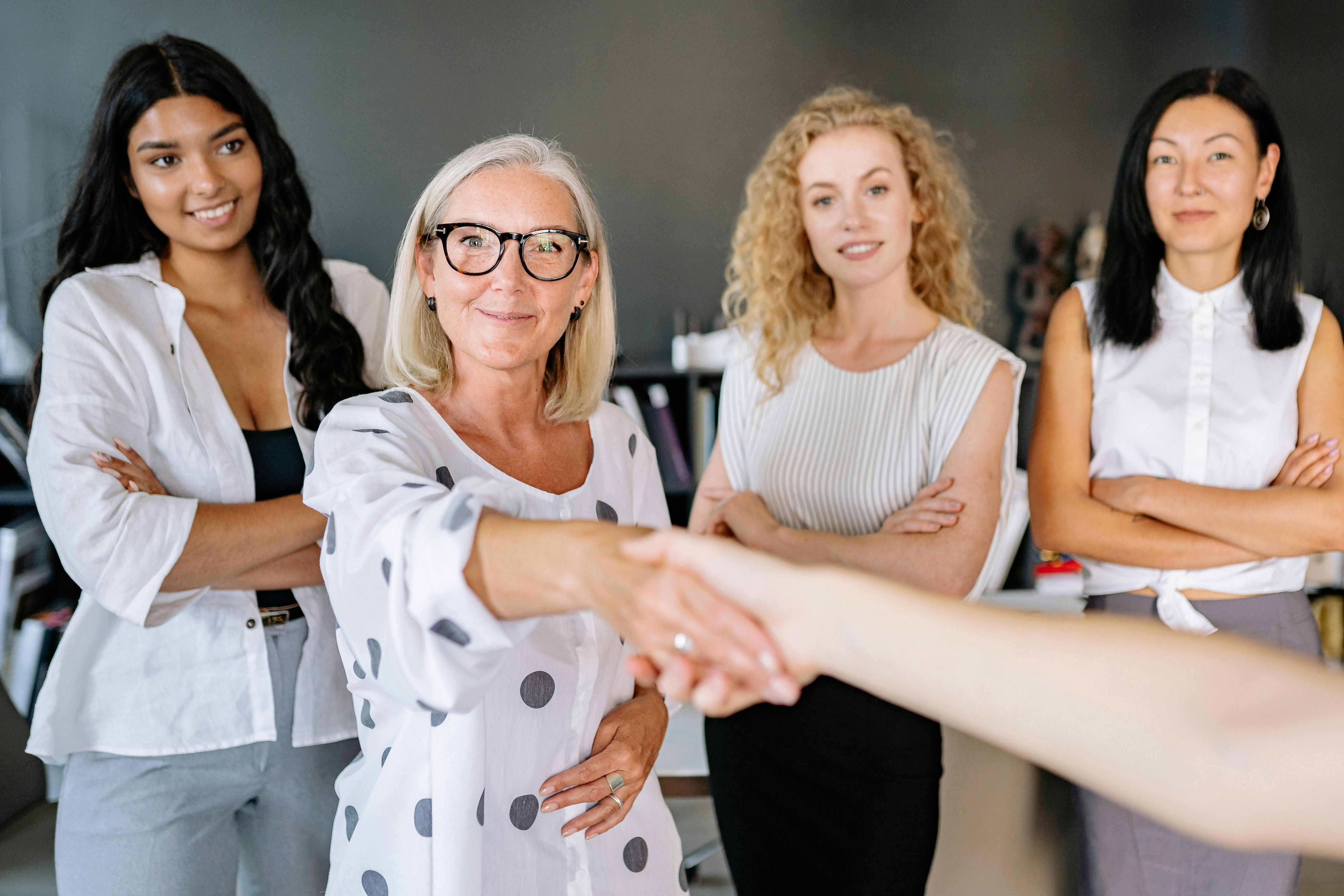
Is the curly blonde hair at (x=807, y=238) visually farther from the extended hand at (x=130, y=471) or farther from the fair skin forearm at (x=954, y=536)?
the extended hand at (x=130, y=471)

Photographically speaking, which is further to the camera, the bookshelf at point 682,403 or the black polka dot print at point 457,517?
the bookshelf at point 682,403

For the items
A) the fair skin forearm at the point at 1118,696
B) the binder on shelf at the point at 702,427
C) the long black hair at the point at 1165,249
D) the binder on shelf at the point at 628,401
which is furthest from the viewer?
the binder on shelf at the point at 702,427

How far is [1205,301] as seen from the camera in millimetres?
2164

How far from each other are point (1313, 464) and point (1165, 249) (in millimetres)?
575

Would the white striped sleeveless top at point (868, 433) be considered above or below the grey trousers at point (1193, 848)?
above

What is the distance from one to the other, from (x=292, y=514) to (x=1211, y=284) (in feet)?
6.61

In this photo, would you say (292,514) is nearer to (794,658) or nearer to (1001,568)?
(794,658)

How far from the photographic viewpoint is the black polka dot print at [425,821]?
50.4 inches

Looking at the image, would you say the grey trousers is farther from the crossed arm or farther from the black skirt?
the black skirt

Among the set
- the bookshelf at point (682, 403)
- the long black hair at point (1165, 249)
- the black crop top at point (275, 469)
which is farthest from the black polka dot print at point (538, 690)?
the bookshelf at point (682, 403)

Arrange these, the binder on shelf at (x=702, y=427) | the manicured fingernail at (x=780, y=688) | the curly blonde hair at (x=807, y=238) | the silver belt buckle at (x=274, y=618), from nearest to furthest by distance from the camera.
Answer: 1. the manicured fingernail at (x=780, y=688)
2. the silver belt buckle at (x=274, y=618)
3. the curly blonde hair at (x=807, y=238)
4. the binder on shelf at (x=702, y=427)

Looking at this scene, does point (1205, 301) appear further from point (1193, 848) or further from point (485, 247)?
point (485, 247)

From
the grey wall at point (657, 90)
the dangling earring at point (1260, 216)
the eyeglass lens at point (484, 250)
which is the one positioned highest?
the grey wall at point (657, 90)

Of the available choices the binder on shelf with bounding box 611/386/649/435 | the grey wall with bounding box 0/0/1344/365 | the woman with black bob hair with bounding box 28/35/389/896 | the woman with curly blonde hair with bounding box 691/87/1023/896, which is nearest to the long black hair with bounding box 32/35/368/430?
the woman with black bob hair with bounding box 28/35/389/896
